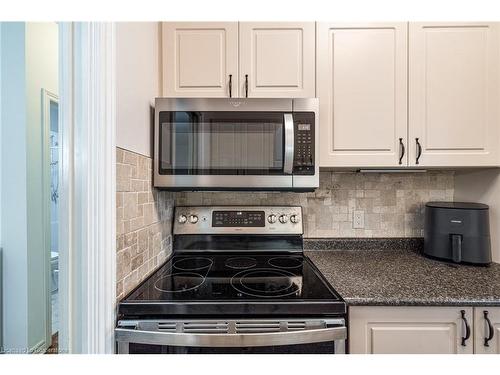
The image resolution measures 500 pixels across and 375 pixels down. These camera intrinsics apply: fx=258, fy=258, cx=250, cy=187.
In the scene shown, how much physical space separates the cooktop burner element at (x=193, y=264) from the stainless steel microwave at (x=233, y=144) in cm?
40

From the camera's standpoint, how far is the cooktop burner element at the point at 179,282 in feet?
3.28

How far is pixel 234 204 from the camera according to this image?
157 cm

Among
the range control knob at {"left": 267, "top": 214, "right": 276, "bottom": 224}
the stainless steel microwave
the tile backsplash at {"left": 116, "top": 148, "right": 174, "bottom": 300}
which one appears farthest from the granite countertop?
the tile backsplash at {"left": 116, "top": 148, "right": 174, "bottom": 300}

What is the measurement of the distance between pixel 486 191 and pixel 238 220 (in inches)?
52.4

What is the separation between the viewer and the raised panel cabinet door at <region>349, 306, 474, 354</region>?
91cm

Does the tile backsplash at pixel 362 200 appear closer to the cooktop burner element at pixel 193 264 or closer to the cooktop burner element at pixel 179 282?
the cooktop burner element at pixel 193 264

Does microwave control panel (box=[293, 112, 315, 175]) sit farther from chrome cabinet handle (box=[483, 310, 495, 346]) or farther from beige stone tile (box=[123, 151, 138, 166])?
chrome cabinet handle (box=[483, 310, 495, 346])

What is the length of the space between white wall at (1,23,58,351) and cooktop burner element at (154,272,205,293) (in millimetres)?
1179

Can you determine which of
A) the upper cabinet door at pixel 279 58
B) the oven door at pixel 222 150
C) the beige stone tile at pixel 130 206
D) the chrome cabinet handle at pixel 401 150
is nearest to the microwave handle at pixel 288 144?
the oven door at pixel 222 150

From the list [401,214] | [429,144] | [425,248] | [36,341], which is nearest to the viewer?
[429,144]

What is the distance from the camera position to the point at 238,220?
4.98ft
